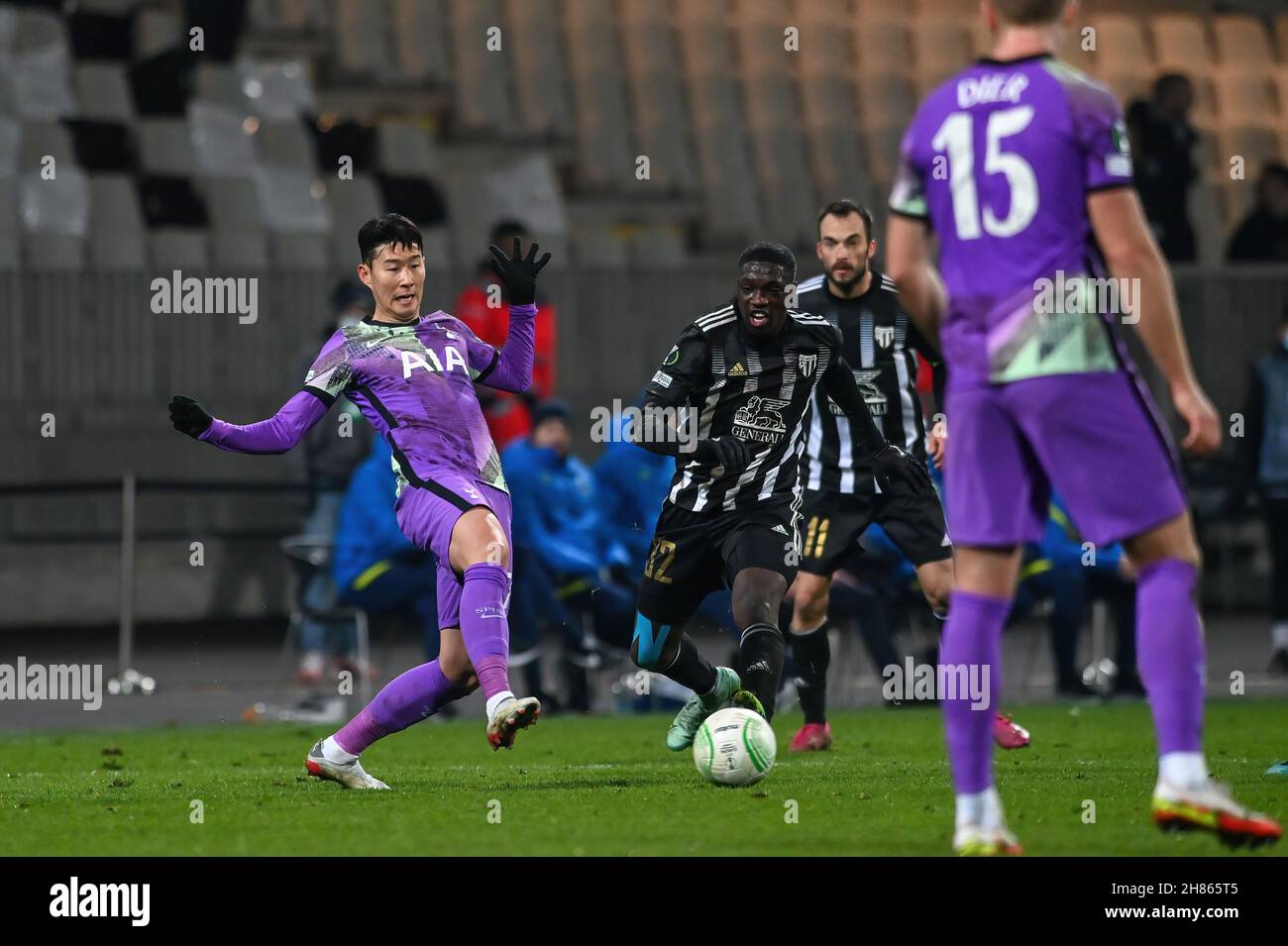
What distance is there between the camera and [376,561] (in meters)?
12.9

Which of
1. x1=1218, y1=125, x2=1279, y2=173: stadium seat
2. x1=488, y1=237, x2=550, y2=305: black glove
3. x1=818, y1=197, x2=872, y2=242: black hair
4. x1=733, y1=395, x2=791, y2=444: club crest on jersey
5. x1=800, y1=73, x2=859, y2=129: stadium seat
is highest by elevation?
x1=800, y1=73, x2=859, y2=129: stadium seat

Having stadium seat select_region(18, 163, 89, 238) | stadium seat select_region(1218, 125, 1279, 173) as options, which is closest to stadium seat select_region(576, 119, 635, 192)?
stadium seat select_region(18, 163, 89, 238)

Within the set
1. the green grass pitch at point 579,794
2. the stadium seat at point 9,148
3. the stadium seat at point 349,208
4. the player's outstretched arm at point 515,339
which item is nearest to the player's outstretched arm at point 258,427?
the player's outstretched arm at point 515,339

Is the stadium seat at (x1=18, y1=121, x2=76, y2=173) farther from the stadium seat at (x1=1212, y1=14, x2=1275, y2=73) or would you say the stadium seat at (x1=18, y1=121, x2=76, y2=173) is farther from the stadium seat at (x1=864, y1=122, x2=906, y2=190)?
the stadium seat at (x1=1212, y1=14, x2=1275, y2=73)

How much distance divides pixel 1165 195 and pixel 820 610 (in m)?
9.30

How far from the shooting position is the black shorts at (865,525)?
1012cm

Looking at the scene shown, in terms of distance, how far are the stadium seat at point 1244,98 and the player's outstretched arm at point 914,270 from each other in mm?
18878

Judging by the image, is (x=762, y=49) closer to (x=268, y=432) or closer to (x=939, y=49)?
(x=939, y=49)

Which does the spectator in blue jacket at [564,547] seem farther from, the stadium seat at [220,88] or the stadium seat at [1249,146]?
the stadium seat at [1249,146]

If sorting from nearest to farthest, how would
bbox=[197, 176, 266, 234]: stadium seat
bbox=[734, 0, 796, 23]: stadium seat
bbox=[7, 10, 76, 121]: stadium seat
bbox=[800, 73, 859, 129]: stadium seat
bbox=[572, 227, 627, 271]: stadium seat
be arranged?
bbox=[197, 176, 266, 234]: stadium seat < bbox=[7, 10, 76, 121]: stadium seat < bbox=[572, 227, 627, 271]: stadium seat < bbox=[800, 73, 859, 129]: stadium seat < bbox=[734, 0, 796, 23]: stadium seat

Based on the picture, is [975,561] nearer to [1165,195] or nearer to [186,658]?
[186,658]

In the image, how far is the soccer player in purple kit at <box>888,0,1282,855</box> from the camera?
5.66 meters

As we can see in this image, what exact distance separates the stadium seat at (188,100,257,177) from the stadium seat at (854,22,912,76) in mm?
7418

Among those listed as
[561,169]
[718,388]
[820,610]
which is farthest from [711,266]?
[718,388]
